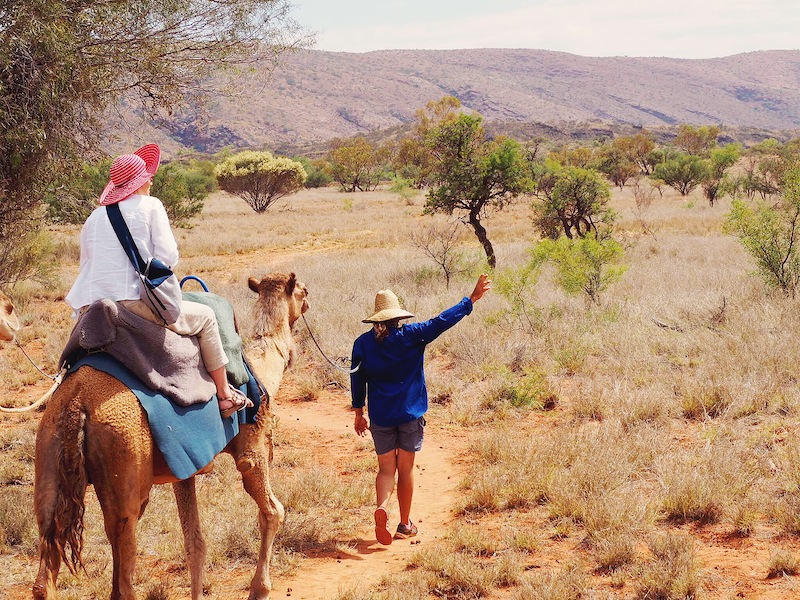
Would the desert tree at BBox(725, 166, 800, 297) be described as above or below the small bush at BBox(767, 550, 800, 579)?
above

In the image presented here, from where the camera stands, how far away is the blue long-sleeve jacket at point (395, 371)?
19.3 feet

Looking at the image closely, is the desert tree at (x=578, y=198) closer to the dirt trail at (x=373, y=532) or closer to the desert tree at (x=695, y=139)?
the dirt trail at (x=373, y=532)

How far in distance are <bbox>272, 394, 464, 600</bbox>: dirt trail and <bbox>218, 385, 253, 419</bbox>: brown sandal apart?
4.87 ft

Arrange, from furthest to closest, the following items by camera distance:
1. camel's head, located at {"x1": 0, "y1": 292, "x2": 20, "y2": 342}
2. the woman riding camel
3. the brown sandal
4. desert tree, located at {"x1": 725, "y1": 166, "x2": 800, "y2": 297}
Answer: desert tree, located at {"x1": 725, "y1": 166, "x2": 800, "y2": 297} < camel's head, located at {"x1": 0, "y1": 292, "x2": 20, "y2": 342} < the brown sandal < the woman riding camel

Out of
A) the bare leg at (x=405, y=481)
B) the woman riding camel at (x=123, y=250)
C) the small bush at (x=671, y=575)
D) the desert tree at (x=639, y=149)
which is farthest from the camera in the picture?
the desert tree at (x=639, y=149)

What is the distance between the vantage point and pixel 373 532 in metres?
6.29

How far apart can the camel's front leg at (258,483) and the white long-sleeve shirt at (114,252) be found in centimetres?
137

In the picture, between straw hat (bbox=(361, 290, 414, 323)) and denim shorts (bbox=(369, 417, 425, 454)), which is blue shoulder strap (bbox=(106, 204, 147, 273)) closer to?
straw hat (bbox=(361, 290, 414, 323))

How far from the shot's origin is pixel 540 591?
473 centimetres

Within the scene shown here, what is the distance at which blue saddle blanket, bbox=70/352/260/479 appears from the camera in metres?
3.88

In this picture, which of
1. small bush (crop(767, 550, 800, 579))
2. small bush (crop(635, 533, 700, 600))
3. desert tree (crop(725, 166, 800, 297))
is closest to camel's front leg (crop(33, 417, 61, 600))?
small bush (crop(635, 533, 700, 600))

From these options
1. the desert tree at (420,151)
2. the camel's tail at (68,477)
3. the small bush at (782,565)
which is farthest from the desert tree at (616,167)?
the camel's tail at (68,477)

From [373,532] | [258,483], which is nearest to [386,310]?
[258,483]

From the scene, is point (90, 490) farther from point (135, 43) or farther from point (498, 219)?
point (498, 219)
